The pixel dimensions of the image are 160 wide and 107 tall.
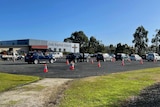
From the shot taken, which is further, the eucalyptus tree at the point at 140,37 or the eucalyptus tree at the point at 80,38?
the eucalyptus tree at the point at 80,38

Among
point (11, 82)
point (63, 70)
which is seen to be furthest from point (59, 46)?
point (11, 82)

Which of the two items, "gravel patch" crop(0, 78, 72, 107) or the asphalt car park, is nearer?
"gravel patch" crop(0, 78, 72, 107)

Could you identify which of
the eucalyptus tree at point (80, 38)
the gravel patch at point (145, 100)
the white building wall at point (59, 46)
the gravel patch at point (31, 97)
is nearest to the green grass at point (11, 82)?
the gravel patch at point (31, 97)

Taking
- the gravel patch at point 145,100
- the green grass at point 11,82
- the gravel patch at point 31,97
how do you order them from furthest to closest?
the green grass at point 11,82 < the gravel patch at point 145,100 < the gravel patch at point 31,97

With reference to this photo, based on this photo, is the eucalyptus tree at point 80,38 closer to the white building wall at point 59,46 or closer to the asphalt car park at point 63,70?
the white building wall at point 59,46

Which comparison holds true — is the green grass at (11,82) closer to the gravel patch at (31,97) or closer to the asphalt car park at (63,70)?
the gravel patch at (31,97)

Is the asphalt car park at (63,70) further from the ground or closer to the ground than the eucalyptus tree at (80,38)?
closer to the ground

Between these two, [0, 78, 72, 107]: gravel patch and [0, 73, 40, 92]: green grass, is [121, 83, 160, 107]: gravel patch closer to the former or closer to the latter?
[0, 78, 72, 107]: gravel patch

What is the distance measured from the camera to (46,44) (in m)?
99.6

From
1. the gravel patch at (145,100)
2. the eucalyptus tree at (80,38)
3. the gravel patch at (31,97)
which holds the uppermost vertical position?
the eucalyptus tree at (80,38)

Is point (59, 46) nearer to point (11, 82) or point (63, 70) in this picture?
point (63, 70)

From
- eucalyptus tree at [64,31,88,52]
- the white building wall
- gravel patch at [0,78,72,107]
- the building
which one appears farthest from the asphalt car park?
eucalyptus tree at [64,31,88,52]

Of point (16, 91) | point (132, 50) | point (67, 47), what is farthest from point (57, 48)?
point (16, 91)

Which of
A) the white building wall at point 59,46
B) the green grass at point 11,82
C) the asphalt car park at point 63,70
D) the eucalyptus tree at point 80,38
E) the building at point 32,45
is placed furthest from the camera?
the eucalyptus tree at point 80,38
